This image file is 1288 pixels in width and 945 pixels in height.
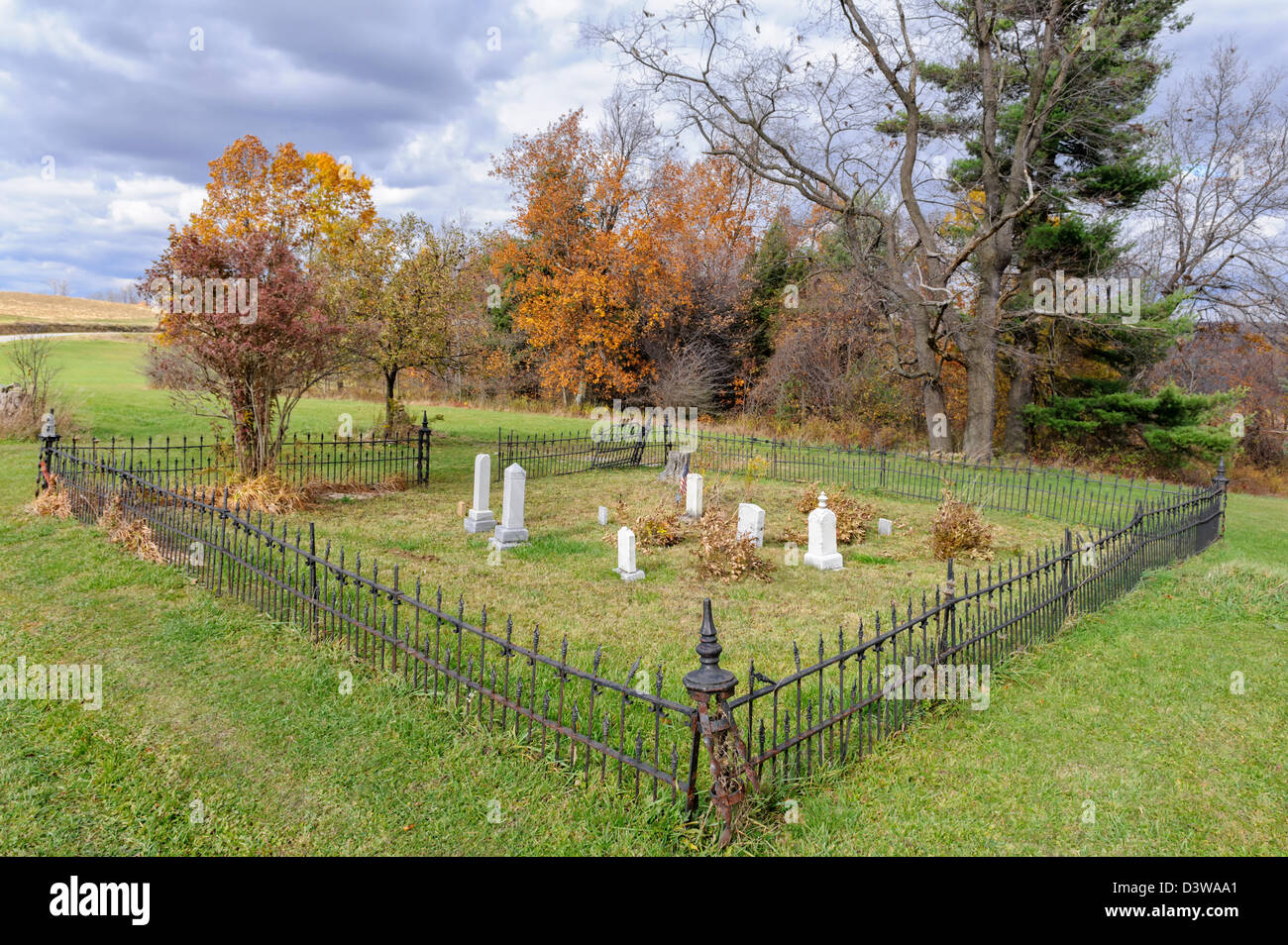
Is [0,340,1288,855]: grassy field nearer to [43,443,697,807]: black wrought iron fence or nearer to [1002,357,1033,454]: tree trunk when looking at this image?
[43,443,697,807]: black wrought iron fence

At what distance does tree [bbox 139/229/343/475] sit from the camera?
9.81m

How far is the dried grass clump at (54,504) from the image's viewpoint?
867 cm

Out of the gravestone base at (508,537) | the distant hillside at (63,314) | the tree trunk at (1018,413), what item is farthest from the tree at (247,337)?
the distant hillside at (63,314)

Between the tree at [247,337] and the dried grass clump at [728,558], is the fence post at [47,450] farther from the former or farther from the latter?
the dried grass clump at [728,558]

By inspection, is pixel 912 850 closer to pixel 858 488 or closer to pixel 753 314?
pixel 858 488

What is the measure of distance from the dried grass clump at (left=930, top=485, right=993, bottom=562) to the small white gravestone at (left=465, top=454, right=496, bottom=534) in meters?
6.02

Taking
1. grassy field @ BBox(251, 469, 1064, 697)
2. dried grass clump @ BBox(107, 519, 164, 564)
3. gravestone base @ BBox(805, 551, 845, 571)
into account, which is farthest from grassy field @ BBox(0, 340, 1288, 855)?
gravestone base @ BBox(805, 551, 845, 571)

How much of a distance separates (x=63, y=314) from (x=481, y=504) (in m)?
58.3

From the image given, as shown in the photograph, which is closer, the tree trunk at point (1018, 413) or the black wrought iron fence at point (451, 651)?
the black wrought iron fence at point (451, 651)

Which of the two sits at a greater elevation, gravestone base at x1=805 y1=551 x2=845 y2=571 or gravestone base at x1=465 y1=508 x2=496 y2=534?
gravestone base at x1=465 y1=508 x2=496 y2=534

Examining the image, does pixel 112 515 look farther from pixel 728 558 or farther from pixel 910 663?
pixel 910 663

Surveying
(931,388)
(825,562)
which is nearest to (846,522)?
(825,562)

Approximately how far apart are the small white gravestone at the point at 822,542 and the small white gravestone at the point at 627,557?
2.28 m
